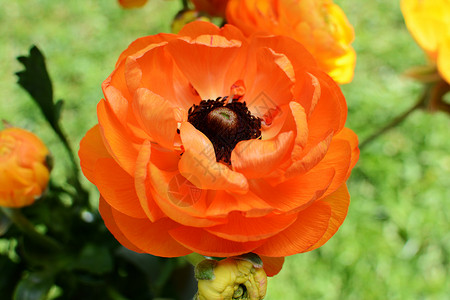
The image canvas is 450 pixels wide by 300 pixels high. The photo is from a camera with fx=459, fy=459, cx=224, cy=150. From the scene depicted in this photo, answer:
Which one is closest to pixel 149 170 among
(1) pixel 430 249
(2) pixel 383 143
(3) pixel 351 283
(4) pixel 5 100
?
(3) pixel 351 283

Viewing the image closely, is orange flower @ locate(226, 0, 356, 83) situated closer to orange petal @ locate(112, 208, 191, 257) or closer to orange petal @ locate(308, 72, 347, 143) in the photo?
orange petal @ locate(308, 72, 347, 143)

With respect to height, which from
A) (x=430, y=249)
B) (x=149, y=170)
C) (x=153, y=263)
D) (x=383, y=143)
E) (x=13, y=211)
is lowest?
(x=430, y=249)

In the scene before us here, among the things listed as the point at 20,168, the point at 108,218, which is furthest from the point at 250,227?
the point at 20,168

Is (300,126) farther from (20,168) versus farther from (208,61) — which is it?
(20,168)

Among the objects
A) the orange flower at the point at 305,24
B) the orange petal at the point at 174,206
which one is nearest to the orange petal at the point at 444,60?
the orange flower at the point at 305,24

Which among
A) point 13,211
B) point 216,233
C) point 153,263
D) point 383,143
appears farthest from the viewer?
point 383,143

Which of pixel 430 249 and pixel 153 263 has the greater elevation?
pixel 153 263

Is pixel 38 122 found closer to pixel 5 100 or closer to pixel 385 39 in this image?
pixel 5 100
